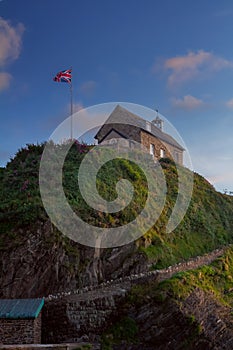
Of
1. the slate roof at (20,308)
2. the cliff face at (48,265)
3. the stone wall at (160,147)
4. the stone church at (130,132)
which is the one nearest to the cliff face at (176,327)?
the slate roof at (20,308)

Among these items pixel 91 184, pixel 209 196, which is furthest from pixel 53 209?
pixel 209 196

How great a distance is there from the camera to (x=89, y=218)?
22.3 meters

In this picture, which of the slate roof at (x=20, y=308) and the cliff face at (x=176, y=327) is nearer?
the slate roof at (x=20, y=308)

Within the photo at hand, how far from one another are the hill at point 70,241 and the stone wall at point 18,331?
10.5 ft

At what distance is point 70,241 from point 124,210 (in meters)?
4.77

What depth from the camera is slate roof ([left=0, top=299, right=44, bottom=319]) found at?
15.5 m

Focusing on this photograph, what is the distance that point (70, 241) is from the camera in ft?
67.8

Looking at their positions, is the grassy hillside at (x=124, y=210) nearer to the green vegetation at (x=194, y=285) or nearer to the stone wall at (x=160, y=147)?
the green vegetation at (x=194, y=285)

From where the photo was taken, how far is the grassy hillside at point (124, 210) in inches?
870

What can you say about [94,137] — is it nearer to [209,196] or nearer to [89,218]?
[209,196]

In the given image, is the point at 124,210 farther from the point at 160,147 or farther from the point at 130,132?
the point at 160,147

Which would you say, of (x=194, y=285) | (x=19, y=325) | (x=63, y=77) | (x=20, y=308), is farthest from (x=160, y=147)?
(x=19, y=325)

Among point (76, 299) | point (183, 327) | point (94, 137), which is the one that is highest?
point (94, 137)

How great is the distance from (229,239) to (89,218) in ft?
43.7
